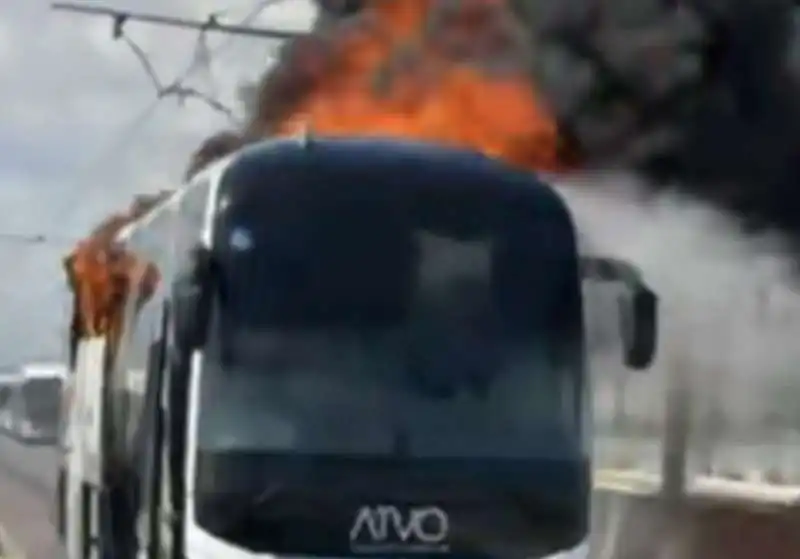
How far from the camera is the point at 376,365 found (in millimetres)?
13297

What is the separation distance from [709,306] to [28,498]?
2931cm

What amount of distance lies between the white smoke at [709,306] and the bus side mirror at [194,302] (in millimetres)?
4934

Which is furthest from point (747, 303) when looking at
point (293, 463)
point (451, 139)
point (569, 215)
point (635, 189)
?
point (293, 463)

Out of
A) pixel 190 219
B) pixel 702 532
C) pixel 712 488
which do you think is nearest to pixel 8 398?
pixel 712 488

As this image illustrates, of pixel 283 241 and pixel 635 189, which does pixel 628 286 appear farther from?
pixel 635 189

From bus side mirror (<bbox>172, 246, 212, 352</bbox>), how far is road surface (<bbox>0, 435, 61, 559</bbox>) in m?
11.3

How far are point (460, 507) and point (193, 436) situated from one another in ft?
4.83

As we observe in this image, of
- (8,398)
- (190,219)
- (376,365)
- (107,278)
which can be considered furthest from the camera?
(8,398)

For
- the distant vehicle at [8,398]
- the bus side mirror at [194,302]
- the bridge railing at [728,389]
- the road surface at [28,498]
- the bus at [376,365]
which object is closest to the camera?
the bus side mirror at [194,302]

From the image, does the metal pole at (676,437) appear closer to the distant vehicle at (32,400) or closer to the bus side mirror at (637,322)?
the bus side mirror at (637,322)

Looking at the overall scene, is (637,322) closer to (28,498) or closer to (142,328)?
(142,328)

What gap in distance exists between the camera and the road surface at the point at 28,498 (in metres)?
34.5

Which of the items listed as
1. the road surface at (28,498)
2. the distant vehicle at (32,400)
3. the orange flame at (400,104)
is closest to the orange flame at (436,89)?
the orange flame at (400,104)

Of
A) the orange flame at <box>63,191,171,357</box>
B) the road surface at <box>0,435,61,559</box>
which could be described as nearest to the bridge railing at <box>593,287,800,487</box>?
the orange flame at <box>63,191,171,357</box>
